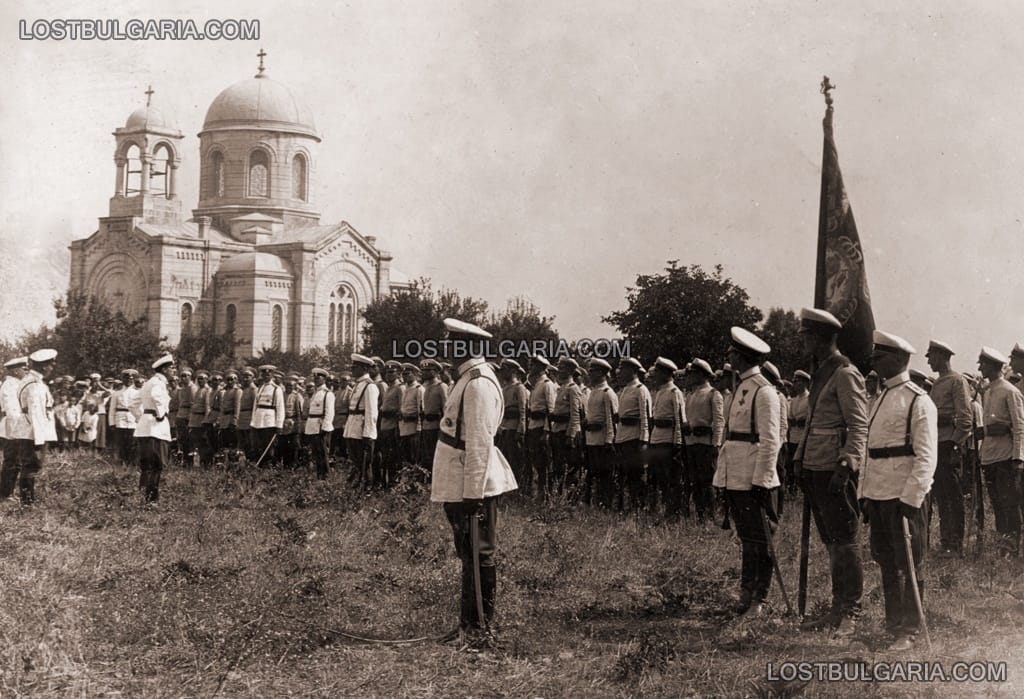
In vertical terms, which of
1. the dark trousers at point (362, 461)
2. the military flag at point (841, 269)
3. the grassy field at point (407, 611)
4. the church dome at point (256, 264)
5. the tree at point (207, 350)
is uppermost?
the church dome at point (256, 264)

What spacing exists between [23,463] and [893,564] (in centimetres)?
1041

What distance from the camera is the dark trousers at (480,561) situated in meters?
6.77

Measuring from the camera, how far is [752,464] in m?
7.52

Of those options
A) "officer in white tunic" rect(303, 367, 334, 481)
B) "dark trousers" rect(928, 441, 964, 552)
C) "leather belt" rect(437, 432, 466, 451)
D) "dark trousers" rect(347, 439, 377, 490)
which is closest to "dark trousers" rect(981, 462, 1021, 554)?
"dark trousers" rect(928, 441, 964, 552)

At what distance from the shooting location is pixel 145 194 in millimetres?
58406

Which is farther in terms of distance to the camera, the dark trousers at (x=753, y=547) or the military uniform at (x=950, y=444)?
the military uniform at (x=950, y=444)

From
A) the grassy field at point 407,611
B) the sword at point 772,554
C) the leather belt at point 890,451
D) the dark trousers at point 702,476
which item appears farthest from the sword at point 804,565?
the dark trousers at point 702,476

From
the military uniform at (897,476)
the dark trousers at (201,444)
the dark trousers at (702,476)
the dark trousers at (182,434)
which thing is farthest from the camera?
the dark trousers at (182,434)

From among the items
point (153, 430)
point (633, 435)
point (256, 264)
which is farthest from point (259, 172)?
point (633, 435)

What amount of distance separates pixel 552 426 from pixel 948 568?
6.52 meters

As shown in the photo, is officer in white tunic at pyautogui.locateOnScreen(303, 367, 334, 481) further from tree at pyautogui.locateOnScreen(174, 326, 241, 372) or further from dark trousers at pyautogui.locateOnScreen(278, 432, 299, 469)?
tree at pyautogui.locateOnScreen(174, 326, 241, 372)

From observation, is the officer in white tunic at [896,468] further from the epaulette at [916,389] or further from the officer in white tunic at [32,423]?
the officer in white tunic at [32,423]

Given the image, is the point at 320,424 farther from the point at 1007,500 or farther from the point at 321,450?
the point at 1007,500

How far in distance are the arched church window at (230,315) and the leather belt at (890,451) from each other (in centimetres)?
5381
